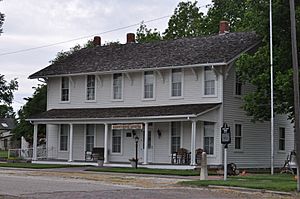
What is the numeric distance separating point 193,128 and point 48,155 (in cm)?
1352

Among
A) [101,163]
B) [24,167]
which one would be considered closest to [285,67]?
[101,163]

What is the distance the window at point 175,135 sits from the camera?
3927 centimetres

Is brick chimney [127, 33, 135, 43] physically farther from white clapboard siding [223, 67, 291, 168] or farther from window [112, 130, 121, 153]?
white clapboard siding [223, 67, 291, 168]

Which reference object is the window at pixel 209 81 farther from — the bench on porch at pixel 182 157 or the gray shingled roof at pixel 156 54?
the bench on porch at pixel 182 157

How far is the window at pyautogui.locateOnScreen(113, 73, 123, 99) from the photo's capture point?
42625mm

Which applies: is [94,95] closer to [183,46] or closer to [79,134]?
[79,134]

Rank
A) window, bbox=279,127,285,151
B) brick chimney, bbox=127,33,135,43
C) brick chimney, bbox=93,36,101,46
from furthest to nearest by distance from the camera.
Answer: brick chimney, bbox=93,36,101,46 → brick chimney, bbox=127,33,135,43 → window, bbox=279,127,285,151

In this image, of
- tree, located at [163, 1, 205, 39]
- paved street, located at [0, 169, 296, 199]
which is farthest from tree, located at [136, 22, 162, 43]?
paved street, located at [0, 169, 296, 199]

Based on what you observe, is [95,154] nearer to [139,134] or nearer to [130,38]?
[139,134]

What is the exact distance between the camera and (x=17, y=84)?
138ft

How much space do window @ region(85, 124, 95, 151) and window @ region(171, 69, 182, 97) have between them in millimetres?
6722

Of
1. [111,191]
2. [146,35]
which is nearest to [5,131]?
[146,35]

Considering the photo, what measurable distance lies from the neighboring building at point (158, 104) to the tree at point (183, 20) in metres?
14.6

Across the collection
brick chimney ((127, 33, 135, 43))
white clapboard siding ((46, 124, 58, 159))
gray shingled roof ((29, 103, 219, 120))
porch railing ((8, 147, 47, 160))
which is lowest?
porch railing ((8, 147, 47, 160))
